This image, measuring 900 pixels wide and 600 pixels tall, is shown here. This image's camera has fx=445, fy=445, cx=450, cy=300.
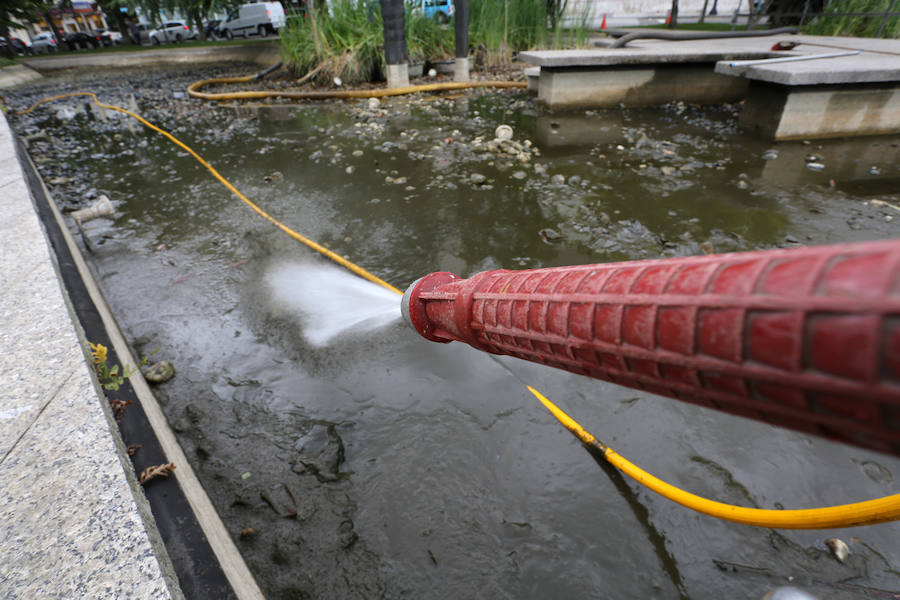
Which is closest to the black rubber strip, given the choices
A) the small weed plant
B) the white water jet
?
the small weed plant

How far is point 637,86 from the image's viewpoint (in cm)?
729

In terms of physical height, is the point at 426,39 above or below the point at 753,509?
above

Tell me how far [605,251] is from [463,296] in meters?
2.36

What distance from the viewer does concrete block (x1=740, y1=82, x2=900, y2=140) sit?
5.28m

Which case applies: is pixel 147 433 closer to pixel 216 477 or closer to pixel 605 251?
pixel 216 477

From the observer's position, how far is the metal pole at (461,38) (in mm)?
9156

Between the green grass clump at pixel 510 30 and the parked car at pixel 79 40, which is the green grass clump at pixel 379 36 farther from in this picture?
the parked car at pixel 79 40

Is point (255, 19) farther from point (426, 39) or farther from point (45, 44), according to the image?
point (426, 39)

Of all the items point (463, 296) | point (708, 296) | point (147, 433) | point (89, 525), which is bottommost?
point (147, 433)

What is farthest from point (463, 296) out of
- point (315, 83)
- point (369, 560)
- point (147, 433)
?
point (315, 83)

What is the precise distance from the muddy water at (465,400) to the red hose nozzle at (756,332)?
1.02m

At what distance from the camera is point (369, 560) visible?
1583 millimetres

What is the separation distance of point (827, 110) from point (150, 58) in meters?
22.0

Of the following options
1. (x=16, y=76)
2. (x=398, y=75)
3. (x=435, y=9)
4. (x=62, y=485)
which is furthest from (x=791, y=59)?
(x=16, y=76)
